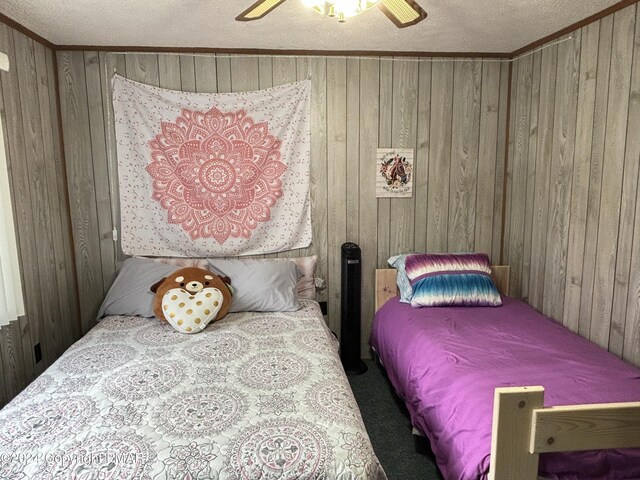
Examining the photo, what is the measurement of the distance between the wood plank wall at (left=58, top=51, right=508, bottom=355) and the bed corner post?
1.96 m

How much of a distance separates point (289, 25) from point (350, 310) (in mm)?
1809

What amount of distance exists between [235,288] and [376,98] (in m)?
1.59

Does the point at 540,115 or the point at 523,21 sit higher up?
the point at 523,21

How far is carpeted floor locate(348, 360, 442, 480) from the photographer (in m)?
2.15

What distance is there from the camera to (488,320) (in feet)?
8.57

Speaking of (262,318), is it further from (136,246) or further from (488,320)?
(488,320)

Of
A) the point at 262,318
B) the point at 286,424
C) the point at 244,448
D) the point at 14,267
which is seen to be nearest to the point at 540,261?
the point at 262,318

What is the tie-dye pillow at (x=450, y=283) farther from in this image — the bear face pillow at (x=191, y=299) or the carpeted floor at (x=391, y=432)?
the bear face pillow at (x=191, y=299)

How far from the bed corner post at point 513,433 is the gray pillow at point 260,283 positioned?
1.65m

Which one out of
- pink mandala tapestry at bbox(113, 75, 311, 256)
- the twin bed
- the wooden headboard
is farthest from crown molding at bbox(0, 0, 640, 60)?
the twin bed

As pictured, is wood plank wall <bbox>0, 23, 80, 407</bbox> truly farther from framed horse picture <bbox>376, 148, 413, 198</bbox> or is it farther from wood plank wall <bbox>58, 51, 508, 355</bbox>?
framed horse picture <bbox>376, 148, 413, 198</bbox>

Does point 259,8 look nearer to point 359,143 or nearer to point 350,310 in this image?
point 359,143

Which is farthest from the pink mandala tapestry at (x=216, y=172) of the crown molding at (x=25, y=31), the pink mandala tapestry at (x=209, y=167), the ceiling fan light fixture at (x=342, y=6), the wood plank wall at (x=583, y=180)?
the wood plank wall at (x=583, y=180)

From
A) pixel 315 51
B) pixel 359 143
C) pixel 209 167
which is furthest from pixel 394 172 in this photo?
pixel 209 167
